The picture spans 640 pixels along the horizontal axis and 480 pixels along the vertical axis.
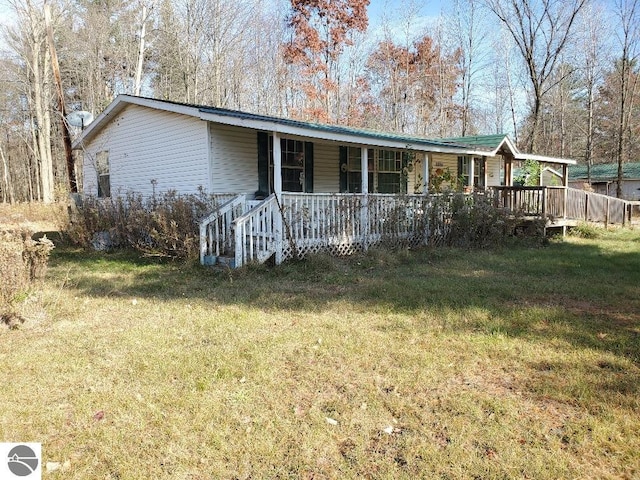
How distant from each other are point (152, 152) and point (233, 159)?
9.46 feet

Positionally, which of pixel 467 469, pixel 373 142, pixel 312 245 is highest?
pixel 373 142

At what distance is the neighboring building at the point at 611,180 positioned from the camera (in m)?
33.0

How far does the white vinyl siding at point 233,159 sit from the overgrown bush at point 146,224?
779 mm

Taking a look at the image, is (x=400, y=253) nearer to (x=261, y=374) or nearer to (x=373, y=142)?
(x=373, y=142)

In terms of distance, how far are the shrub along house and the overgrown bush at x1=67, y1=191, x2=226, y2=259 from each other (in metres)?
0.42

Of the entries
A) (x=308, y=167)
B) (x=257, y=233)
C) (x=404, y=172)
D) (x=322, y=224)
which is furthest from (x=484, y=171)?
(x=257, y=233)

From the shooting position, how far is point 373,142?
10320 mm

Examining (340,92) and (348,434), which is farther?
(340,92)

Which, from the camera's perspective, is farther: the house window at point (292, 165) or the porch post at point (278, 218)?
the house window at point (292, 165)

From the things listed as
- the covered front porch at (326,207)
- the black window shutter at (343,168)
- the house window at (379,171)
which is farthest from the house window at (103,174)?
the house window at (379,171)

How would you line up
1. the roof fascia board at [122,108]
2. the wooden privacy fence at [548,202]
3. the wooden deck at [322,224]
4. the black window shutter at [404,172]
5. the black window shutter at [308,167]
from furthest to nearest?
1. the black window shutter at [404,172]
2. the wooden privacy fence at [548,202]
3. the black window shutter at [308,167]
4. the roof fascia board at [122,108]
5. the wooden deck at [322,224]

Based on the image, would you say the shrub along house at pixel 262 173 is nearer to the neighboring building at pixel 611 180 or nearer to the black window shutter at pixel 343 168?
the black window shutter at pixel 343 168

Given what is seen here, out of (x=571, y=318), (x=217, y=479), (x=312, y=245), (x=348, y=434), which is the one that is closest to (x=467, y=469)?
(x=348, y=434)

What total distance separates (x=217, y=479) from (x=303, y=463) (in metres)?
0.49
